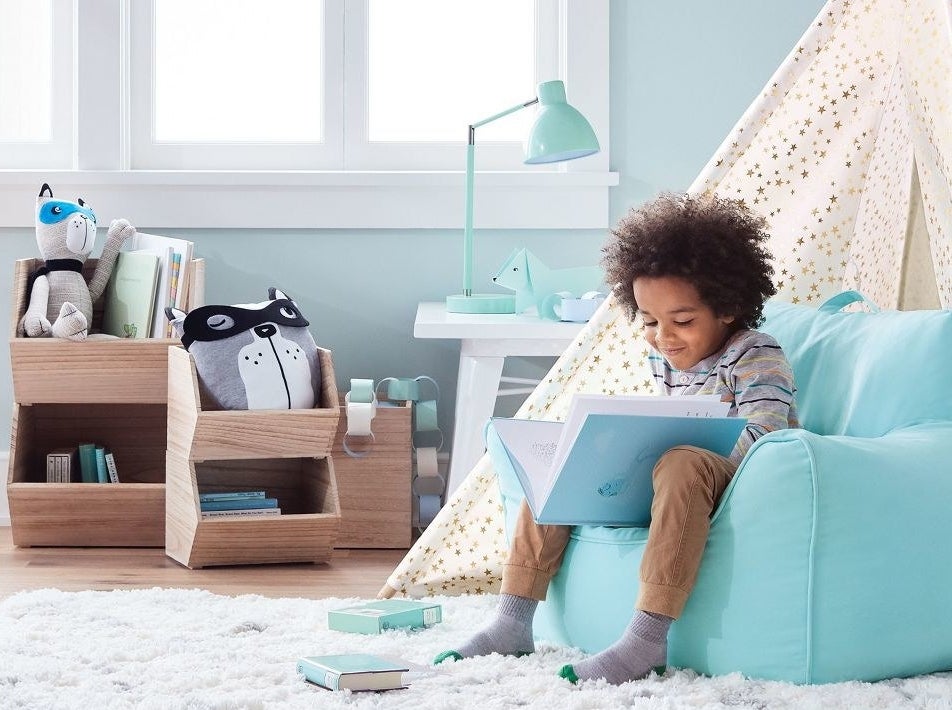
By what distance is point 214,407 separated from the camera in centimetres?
222

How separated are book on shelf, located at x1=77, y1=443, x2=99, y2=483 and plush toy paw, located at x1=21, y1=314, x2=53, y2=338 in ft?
0.83

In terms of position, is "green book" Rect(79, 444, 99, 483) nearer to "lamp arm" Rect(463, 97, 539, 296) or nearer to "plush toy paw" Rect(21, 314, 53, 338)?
"plush toy paw" Rect(21, 314, 53, 338)

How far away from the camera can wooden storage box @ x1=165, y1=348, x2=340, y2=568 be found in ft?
7.04

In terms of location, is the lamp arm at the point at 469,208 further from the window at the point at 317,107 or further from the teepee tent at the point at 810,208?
the teepee tent at the point at 810,208

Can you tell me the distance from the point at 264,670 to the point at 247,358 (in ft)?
2.88

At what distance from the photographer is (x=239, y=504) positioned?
7.35 feet

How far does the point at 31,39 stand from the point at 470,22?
1009 mm

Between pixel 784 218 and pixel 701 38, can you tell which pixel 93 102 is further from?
pixel 784 218

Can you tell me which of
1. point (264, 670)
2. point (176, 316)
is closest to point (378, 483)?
point (176, 316)

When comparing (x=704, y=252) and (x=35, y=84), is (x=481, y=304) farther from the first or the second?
(x=35, y=84)

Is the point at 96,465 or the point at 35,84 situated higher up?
the point at 35,84

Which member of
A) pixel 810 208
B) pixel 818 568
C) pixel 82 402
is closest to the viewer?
pixel 818 568

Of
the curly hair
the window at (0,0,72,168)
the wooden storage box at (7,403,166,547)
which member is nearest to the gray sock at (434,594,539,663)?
Result: the curly hair

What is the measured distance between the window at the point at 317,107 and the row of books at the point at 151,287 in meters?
0.23
